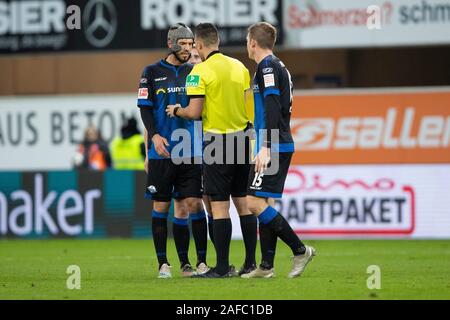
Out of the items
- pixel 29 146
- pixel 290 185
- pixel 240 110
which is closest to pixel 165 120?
pixel 240 110

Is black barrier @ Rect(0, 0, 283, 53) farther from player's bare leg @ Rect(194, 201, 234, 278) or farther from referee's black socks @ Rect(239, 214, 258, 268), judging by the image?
player's bare leg @ Rect(194, 201, 234, 278)

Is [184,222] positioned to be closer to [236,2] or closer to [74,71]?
[236,2]

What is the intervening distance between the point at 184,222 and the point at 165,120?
40.0 inches

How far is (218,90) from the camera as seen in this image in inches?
440

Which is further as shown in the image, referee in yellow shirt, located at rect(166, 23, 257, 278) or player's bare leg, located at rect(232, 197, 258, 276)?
player's bare leg, located at rect(232, 197, 258, 276)

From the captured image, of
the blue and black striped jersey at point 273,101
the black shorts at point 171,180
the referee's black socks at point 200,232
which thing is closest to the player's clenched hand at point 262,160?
the blue and black striped jersey at point 273,101

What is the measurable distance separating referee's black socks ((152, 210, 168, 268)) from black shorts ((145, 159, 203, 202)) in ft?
0.57

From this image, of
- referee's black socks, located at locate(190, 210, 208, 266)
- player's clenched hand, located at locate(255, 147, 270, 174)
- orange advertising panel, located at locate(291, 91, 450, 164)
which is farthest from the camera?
orange advertising panel, located at locate(291, 91, 450, 164)

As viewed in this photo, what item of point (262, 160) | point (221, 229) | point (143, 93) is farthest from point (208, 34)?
point (221, 229)

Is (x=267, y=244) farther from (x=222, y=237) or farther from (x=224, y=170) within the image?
(x=224, y=170)

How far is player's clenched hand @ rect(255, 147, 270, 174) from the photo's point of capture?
10.6 meters

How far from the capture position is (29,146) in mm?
21672

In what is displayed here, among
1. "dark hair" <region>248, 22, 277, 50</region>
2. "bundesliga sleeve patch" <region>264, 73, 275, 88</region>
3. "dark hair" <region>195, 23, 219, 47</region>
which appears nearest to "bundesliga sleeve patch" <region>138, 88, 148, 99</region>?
"dark hair" <region>195, 23, 219, 47</region>

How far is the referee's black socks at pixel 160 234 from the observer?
1167 cm
